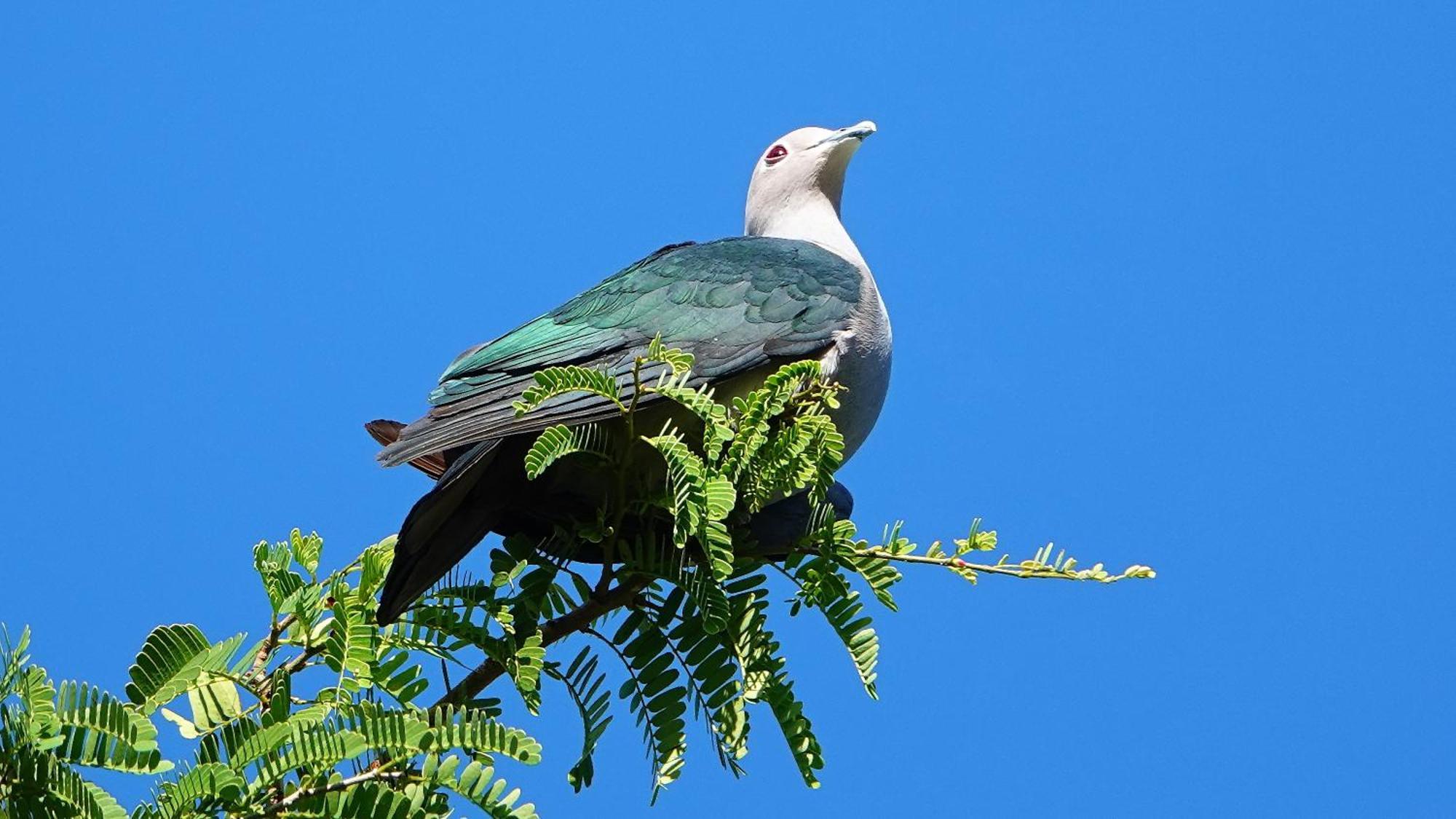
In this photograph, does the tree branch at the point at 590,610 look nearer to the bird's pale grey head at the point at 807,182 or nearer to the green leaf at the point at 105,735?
the green leaf at the point at 105,735

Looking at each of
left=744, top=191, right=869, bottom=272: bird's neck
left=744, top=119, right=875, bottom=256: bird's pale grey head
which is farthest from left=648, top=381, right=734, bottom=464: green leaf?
left=744, top=119, right=875, bottom=256: bird's pale grey head

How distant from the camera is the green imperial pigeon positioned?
12.9 feet

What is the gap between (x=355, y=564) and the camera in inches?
165

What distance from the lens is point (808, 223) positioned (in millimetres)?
5164

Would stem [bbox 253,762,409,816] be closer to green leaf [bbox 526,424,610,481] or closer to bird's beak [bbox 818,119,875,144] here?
green leaf [bbox 526,424,610,481]

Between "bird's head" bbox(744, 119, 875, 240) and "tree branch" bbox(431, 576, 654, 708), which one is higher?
"bird's head" bbox(744, 119, 875, 240)

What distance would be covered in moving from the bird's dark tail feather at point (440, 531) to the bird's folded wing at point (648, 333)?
0.30 ft

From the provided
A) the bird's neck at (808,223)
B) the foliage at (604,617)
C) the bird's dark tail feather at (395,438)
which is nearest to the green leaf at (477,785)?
the foliage at (604,617)

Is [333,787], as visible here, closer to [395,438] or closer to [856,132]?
[395,438]

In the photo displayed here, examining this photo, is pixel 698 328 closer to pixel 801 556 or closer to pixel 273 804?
pixel 801 556

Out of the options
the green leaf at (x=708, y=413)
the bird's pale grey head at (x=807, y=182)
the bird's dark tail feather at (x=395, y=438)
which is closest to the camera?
the green leaf at (x=708, y=413)

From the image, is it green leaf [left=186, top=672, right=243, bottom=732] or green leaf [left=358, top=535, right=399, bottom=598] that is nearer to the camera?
green leaf [left=186, top=672, right=243, bottom=732]

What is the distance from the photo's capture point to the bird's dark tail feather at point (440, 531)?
3.91 m

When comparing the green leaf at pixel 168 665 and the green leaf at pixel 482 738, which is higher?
the green leaf at pixel 168 665
